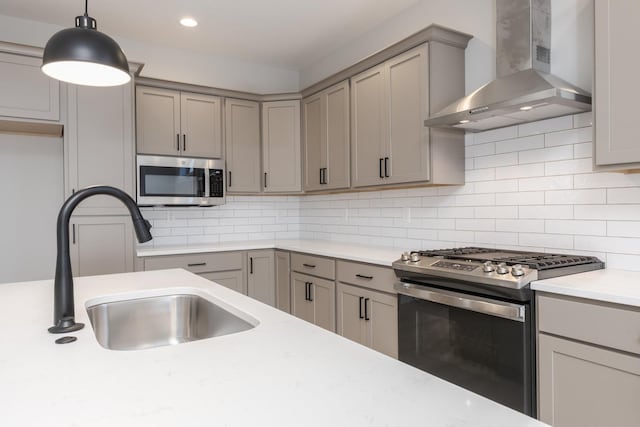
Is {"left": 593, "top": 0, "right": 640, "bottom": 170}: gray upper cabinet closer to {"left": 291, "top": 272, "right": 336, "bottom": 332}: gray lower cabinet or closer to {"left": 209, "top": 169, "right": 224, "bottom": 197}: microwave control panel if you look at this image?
{"left": 291, "top": 272, "right": 336, "bottom": 332}: gray lower cabinet

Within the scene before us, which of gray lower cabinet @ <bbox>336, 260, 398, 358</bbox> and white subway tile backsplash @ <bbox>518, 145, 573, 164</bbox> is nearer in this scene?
white subway tile backsplash @ <bbox>518, 145, 573, 164</bbox>

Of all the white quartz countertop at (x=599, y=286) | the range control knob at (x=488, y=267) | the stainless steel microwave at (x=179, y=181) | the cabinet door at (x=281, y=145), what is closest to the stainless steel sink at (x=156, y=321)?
the range control knob at (x=488, y=267)

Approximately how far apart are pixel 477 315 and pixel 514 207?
85 centimetres

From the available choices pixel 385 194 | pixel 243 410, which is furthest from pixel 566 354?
pixel 385 194

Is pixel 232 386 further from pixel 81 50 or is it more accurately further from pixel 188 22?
pixel 188 22

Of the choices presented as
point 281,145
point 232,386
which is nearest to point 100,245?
point 281,145

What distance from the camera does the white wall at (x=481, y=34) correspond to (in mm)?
2213

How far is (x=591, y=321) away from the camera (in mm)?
1600

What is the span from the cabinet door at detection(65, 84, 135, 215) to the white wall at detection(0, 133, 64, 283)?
1.79 feet

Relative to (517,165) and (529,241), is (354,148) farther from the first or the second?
(529,241)

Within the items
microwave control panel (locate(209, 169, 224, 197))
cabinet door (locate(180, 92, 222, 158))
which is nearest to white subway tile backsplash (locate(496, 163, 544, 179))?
microwave control panel (locate(209, 169, 224, 197))

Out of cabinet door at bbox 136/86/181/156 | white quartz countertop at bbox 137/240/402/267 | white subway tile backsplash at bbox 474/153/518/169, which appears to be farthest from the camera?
cabinet door at bbox 136/86/181/156

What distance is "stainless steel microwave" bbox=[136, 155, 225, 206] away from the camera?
348 cm

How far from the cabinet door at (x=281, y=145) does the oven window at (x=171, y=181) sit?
0.67 metres
